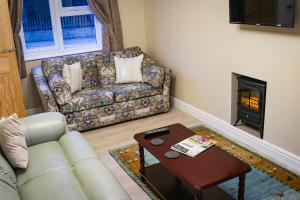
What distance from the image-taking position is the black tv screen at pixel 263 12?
260 cm

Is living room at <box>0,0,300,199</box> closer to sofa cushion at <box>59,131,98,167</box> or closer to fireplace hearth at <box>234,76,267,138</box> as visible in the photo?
fireplace hearth at <box>234,76,267,138</box>


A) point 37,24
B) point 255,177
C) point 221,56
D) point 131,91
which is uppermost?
point 37,24

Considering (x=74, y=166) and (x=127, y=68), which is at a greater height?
(x=127, y=68)

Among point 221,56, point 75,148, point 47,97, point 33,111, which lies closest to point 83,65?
point 47,97

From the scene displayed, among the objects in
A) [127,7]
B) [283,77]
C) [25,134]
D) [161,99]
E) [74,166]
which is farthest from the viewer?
→ [127,7]

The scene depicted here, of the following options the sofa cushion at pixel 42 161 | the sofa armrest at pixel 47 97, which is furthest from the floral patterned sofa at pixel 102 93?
the sofa cushion at pixel 42 161

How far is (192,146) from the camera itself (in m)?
2.46

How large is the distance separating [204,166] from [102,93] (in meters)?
2.14

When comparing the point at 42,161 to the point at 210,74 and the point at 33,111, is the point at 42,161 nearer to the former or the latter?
the point at 210,74

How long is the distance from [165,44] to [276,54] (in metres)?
2.01

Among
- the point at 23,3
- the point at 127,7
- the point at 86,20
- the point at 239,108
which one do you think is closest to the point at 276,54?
the point at 239,108

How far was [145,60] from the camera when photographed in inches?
180

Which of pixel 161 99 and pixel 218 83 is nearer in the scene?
pixel 218 83

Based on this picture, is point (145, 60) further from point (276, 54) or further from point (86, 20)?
point (276, 54)
